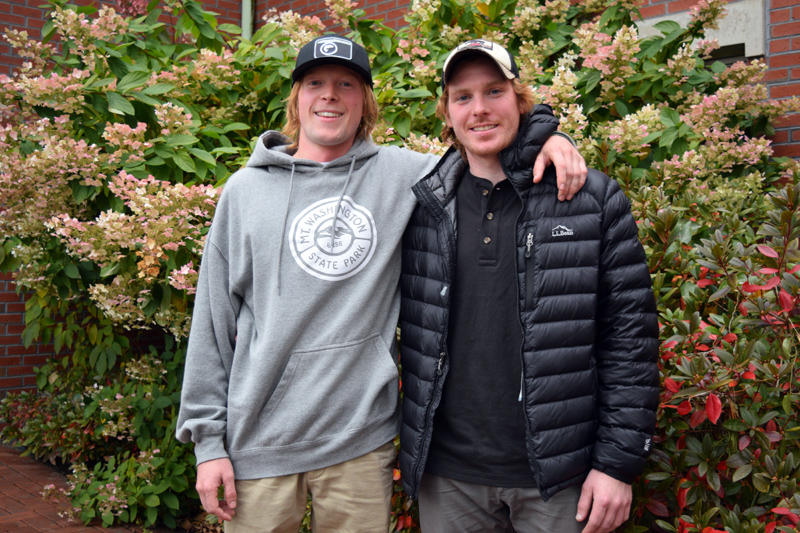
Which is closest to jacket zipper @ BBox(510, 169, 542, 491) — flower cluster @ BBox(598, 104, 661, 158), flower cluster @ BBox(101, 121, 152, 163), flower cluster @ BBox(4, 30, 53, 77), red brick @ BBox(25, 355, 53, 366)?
flower cluster @ BBox(598, 104, 661, 158)

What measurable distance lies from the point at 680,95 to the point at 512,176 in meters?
2.28

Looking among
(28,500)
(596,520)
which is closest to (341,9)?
(596,520)

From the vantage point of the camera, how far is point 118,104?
11.3ft

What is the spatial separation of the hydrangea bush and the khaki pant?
1.14 feet

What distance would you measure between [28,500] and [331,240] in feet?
11.3

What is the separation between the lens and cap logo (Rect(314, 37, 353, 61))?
2.07 meters

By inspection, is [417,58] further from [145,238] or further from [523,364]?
[523,364]

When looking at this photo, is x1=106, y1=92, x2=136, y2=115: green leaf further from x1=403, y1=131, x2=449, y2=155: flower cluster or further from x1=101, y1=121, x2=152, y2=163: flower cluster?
x1=403, y1=131, x2=449, y2=155: flower cluster

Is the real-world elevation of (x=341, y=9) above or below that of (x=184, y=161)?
above

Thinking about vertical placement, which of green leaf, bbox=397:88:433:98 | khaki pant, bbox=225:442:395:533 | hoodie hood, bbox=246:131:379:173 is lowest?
khaki pant, bbox=225:442:395:533

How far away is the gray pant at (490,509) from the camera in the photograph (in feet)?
5.78

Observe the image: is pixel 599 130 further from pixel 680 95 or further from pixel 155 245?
pixel 155 245

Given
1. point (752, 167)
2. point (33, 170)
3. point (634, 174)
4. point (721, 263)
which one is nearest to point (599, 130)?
point (634, 174)

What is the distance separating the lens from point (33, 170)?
3297 millimetres
